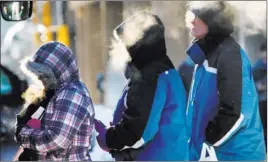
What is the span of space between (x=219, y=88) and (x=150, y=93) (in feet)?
1.62

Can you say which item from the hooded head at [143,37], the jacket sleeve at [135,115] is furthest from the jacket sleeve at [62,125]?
the hooded head at [143,37]

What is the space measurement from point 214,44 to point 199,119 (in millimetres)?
552

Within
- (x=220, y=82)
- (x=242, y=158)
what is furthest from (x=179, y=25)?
(x=242, y=158)

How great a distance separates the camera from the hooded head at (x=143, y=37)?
423 centimetres

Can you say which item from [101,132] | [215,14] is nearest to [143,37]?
[215,14]

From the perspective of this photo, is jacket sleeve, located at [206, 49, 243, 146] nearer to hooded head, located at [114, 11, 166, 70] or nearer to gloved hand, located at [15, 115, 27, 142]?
hooded head, located at [114, 11, 166, 70]

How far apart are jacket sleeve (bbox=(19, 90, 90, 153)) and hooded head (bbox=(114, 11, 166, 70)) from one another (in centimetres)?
50

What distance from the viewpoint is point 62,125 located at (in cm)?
425

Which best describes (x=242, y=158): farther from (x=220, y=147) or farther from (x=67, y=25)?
(x=67, y=25)

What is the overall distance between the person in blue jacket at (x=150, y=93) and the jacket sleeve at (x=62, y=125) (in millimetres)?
281

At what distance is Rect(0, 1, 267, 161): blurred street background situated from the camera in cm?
421

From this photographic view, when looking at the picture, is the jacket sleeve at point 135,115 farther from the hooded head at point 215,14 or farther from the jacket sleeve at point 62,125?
the hooded head at point 215,14

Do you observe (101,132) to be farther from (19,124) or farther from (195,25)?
(195,25)

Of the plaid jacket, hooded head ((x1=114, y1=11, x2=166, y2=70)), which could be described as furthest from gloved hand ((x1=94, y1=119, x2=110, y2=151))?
hooded head ((x1=114, y1=11, x2=166, y2=70))
